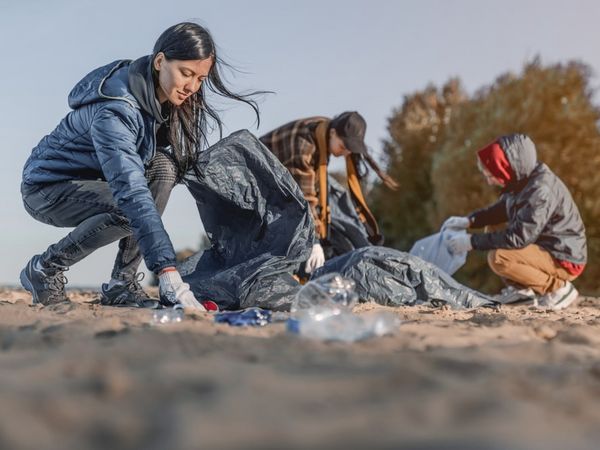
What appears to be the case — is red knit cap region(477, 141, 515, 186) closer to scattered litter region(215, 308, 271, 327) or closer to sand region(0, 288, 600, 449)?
scattered litter region(215, 308, 271, 327)

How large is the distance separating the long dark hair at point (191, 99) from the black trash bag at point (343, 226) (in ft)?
6.37

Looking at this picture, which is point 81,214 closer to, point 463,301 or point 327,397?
point 463,301

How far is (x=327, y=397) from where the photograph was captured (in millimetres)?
1267

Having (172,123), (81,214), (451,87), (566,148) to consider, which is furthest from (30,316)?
(451,87)

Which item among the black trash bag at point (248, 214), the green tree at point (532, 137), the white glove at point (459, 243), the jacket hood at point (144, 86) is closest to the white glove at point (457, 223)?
the white glove at point (459, 243)

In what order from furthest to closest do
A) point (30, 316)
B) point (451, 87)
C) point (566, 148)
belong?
point (451, 87)
point (566, 148)
point (30, 316)

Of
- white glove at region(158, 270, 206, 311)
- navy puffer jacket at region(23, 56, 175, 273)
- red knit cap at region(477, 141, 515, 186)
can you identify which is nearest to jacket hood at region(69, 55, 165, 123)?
navy puffer jacket at region(23, 56, 175, 273)

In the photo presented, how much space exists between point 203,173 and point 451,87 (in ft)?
37.8

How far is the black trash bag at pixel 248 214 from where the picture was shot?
12.8 ft

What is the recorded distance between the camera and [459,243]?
18.0ft

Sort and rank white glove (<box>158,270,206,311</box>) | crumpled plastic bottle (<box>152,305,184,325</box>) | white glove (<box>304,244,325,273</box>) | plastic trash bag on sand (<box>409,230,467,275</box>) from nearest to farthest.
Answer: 1. crumpled plastic bottle (<box>152,305,184,325</box>)
2. white glove (<box>158,270,206,311</box>)
3. white glove (<box>304,244,325,273</box>)
4. plastic trash bag on sand (<box>409,230,467,275</box>)

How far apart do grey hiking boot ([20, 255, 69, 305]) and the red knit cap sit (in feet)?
10.7

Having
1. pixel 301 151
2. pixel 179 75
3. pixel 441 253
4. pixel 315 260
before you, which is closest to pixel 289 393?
pixel 179 75

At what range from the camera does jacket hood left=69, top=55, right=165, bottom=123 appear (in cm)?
328
